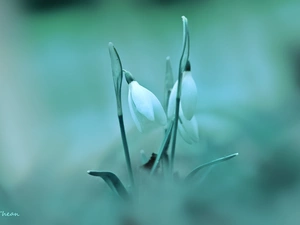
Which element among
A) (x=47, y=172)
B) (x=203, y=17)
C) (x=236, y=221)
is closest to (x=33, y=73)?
(x=47, y=172)

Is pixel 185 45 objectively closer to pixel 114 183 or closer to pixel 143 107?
pixel 143 107

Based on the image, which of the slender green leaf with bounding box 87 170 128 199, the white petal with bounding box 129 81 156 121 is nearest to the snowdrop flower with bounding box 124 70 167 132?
the white petal with bounding box 129 81 156 121

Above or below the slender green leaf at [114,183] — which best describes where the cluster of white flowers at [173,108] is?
above

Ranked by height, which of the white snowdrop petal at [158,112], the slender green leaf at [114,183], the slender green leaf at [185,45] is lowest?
the slender green leaf at [114,183]

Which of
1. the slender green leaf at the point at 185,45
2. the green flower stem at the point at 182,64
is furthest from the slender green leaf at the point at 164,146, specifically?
the slender green leaf at the point at 185,45

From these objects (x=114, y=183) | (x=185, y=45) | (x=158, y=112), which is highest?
(x=185, y=45)

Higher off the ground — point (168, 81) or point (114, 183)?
point (168, 81)

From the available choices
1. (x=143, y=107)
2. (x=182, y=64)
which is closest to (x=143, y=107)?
(x=143, y=107)

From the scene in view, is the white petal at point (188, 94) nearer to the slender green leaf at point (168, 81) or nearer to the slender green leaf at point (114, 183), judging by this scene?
the slender green leaf at point (168, 81)
